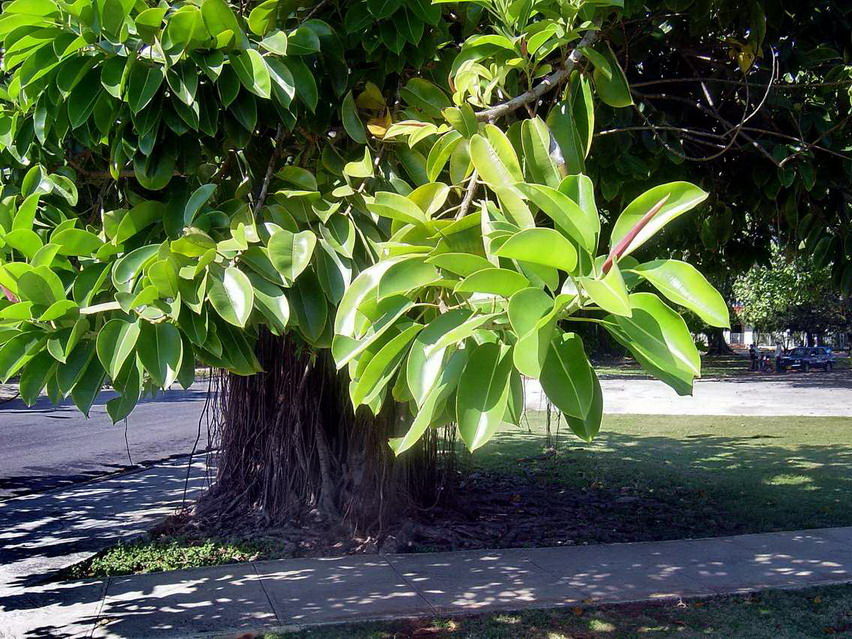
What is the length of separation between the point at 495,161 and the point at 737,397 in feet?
81.1

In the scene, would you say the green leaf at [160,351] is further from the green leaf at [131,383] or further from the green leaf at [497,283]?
the green leaf at [497,283]

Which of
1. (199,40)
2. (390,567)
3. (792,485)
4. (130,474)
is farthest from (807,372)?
(199,40)

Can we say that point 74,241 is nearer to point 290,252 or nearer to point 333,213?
point 290,252

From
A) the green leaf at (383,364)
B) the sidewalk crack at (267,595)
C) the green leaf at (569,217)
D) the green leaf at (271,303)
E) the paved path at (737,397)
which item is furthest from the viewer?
the paved path at (737,397)

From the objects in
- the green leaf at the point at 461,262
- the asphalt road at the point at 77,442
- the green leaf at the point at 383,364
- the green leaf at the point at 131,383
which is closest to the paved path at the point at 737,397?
the asphalt road at the point at 77,442

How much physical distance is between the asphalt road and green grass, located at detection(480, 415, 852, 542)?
6.05 m

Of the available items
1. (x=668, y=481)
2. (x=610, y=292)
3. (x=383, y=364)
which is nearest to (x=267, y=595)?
(x=383, y=364)

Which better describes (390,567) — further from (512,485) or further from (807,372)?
(807,372)

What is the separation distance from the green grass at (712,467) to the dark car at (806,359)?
2303 centimetres

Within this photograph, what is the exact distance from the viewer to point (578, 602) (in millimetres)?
5691

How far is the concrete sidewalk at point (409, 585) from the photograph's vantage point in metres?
5.54

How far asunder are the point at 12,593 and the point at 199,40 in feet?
17.7

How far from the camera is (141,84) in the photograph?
279 cm

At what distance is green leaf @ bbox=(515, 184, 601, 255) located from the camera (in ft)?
5.34
